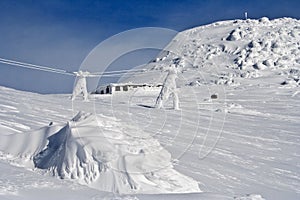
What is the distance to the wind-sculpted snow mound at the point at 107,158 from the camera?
284 inches

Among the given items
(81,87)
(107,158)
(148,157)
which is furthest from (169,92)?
(107,158)

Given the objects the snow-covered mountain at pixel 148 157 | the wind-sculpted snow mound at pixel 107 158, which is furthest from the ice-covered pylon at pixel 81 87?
the wind-sculpted snow mound at pixel 107 158

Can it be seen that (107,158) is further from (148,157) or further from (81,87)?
(81,87)

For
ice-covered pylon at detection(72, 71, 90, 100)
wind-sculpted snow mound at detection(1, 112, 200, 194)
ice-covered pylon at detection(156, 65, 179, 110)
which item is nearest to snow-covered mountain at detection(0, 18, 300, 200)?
wind-sculpted snow mound at detection(1, 112, 200, 194)

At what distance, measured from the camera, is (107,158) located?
23.7ft

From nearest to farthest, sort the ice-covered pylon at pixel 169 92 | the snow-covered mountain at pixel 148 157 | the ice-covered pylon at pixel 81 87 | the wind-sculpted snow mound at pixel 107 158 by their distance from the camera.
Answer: the snow-covered mountain at pixel 148 157 < the wind-sculpted snow mound at pixel 107 158 < the ice-covered pylon at pixel 169 92 < the ice-covered pylon at pixel 81 87

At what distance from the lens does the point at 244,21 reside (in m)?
116

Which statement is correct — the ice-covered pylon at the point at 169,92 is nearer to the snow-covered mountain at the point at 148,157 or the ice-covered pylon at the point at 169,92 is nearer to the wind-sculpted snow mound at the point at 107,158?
the snow-covered mountain at the point at 148,157

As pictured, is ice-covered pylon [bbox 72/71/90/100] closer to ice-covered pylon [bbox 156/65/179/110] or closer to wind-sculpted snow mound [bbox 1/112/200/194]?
ice-covered pylon [bbox 156/65/179/110]

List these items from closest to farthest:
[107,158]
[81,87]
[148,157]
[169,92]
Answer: [107,158], [148,157], [169,92], [81,87]

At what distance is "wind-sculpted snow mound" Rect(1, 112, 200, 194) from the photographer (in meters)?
7.21

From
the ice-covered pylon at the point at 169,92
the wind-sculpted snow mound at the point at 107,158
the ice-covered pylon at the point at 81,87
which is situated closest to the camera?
the wind-sculpted snow mound at the point at 107,158

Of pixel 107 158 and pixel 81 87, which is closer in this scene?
pixel 107 158

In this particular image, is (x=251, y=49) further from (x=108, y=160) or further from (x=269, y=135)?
(x=108, y=160)
